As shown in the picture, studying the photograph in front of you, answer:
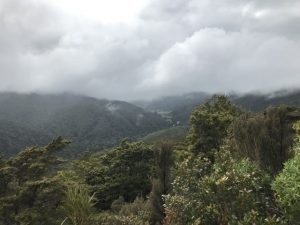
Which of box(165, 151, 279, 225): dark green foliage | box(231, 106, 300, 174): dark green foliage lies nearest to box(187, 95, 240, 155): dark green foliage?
box(231, 106, 300, 174): dark green foliage

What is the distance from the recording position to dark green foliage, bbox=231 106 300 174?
17.3m

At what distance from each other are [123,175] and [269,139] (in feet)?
132

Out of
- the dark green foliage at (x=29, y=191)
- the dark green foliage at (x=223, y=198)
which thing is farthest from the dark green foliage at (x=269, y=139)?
the dark green foliage at (x=29, y=191)

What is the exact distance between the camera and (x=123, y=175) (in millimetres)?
56250

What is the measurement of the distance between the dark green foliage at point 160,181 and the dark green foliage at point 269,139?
30.4 feet

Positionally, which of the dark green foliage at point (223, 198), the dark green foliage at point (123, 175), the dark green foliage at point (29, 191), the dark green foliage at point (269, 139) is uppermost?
the dark green foliage at point (269, 139)

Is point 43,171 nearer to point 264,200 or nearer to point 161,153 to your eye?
point 161,153

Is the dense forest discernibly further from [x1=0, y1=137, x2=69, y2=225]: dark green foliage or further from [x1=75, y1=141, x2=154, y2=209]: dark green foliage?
[x1=75, y1=141, x2=154, y2=209]: dark green foliage

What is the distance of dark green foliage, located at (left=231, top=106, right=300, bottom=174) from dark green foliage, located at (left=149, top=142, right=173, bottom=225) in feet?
30.4

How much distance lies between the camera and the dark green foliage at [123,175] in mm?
54750

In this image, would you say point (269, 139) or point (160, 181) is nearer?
point (269, 139)

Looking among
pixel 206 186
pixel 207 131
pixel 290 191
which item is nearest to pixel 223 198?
pixel 206 186

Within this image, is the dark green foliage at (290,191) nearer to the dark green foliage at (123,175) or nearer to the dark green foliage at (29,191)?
the dark green foliage at (29,191)

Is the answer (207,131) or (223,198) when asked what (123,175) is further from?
(223,198)
